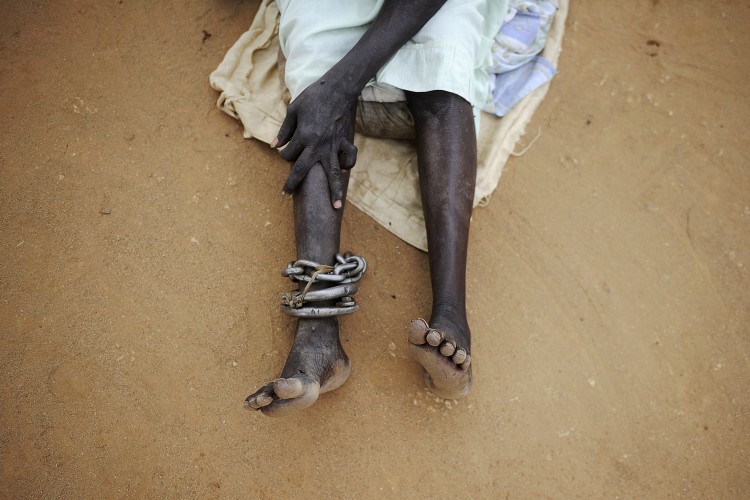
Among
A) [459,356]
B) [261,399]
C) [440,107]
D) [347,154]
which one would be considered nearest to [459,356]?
[459,356]

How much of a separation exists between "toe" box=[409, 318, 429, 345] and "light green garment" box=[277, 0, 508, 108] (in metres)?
0.76

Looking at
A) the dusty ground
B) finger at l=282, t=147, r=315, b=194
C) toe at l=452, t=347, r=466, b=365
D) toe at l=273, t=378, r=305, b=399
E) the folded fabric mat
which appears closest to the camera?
toe at l=273, t=378, r=305, b=399

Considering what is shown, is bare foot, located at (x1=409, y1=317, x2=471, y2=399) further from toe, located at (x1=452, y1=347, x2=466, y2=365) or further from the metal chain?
the metal chain

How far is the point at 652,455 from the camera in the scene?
1.88 m

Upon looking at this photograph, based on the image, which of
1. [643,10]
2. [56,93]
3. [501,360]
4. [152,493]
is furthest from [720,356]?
[56,93]

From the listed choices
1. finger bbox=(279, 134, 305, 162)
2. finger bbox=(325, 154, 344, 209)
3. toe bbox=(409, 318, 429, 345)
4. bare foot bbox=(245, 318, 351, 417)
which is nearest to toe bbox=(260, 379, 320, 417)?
bare foot bbox=(245, 318, 351, 417)

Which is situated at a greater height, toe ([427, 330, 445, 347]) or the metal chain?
toe ([427, 330, 445, 347])

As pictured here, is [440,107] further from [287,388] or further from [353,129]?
[287,388]

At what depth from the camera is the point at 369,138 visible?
2.19 meters

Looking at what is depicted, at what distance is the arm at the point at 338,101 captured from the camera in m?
1.63

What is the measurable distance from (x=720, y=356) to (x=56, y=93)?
285cm

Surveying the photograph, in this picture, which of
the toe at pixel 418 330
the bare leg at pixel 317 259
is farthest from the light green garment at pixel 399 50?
the toe at pixel 418 330

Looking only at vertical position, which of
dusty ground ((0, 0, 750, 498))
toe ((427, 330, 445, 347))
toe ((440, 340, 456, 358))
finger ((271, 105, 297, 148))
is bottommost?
dusty ground ((0, 0, 750, 498))

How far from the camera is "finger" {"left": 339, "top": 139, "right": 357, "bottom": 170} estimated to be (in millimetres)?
1675
